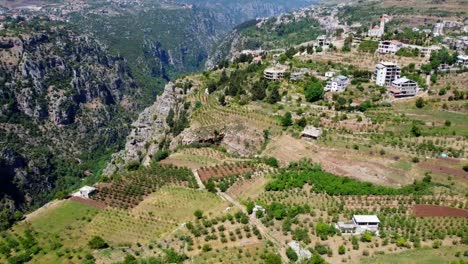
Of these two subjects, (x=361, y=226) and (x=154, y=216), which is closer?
(x=361, y=226)

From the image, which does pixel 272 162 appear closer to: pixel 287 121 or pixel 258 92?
pixel 287 121

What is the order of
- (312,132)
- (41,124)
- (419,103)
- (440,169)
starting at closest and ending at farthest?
1. (440,169)
2. (312,132)
3. (419,103)
4. (41,124)

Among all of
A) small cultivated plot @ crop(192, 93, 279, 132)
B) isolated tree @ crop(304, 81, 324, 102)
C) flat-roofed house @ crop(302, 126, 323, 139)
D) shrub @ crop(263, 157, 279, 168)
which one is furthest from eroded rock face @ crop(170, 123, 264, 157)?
isolated tree @ crop(304, 81, 324, 102)

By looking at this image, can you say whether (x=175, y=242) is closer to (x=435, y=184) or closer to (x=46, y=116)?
(x=435, y=184)

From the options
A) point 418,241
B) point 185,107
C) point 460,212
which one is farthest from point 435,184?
point 185,107

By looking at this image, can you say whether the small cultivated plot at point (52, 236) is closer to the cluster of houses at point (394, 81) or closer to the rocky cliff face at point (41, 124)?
the cluster of houses at point (394, 81)

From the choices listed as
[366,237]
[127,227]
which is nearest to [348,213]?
[366,237]
